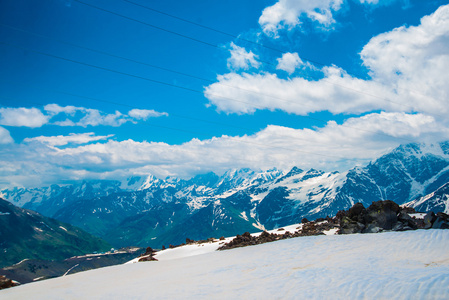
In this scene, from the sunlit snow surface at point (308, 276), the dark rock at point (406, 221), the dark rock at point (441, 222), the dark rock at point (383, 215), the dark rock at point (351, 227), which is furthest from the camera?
the dark rock at point (351, 227)

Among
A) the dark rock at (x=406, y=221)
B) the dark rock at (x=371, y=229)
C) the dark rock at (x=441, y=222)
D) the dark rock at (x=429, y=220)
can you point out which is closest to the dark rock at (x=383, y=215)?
the dark rock at (x=406, y=221)

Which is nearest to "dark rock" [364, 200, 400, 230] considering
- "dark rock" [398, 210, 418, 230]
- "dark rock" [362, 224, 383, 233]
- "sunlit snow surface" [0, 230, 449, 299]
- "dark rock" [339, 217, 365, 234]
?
"dark rock" [398, 210, 418, 230]

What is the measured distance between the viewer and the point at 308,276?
11.7 metres

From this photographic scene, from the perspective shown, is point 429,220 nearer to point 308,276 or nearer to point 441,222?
point 441,222

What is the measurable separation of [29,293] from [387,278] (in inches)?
636

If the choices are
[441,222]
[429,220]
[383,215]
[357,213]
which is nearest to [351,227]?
[383,215]

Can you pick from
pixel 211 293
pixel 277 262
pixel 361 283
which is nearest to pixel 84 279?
pixel 211 293

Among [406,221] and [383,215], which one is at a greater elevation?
[383,215]

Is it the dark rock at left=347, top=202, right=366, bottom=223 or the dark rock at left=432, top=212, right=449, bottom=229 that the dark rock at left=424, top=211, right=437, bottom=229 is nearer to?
the dark rock at left=432, top=212, right=449, bottom=229

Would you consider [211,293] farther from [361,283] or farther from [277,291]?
[361,283]

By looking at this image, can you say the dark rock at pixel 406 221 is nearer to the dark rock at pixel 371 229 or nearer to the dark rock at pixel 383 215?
the dark rock at pixel 383 215

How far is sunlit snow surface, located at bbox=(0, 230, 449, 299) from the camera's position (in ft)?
31.3

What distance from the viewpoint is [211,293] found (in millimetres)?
10805

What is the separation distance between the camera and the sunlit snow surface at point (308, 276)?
9.55 metres
